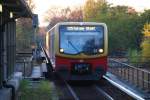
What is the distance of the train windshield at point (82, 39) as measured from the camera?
26.0 m

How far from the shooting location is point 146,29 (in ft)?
171

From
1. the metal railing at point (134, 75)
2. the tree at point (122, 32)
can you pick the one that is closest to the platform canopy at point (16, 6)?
the metal railing at point (134, 75)

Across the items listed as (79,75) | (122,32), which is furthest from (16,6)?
(122,32)

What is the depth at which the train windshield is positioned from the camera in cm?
2605

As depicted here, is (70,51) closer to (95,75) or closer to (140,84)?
(95,75)

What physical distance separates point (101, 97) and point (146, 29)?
1248 inches

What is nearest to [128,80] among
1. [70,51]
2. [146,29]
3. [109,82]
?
[109,82]

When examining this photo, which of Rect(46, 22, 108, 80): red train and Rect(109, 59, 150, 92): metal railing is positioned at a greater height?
Rect(46, 22, 108, 80): red train

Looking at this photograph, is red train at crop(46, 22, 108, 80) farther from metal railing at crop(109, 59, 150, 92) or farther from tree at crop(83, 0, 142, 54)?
tree at crop(83, 0, 142, 54)

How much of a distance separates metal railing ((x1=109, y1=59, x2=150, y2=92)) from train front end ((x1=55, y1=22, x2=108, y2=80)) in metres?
1.30

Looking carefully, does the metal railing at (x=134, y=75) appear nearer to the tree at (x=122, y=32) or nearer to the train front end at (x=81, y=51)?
the train front end at (x=81, y=51)

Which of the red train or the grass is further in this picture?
the red train

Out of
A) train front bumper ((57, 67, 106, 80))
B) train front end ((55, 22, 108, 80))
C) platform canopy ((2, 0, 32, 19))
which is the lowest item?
train front bumper ((57, 67, 106, 80))

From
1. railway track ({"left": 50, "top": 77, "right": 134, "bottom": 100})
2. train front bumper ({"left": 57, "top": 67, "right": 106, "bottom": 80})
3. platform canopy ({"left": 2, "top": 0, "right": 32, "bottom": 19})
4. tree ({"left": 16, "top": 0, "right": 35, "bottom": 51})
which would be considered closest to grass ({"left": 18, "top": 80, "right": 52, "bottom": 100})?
railway track ({"left": 50, "top": 77, "right": 134, "bottom": 100})
